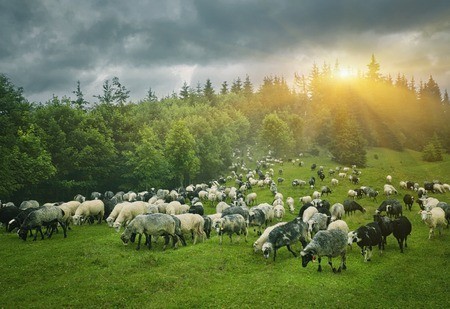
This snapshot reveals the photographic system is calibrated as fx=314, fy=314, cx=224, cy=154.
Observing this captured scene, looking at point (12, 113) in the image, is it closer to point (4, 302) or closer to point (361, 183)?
point (4, 302)

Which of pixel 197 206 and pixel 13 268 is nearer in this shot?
pixel 13 268

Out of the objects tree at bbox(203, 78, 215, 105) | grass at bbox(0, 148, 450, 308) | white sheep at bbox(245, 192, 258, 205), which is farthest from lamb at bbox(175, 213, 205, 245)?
tree at bbox(203, 78, 215, 105)

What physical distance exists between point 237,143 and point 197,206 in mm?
92652

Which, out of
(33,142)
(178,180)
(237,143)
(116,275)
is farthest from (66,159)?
(237,143)

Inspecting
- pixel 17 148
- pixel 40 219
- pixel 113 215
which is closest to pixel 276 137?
pixel 17 148

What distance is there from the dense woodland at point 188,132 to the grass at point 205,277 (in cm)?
2803

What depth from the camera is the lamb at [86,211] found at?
3275 cm

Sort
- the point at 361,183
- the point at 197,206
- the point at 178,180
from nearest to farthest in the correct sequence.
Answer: the point at 197,206 < the point at 361,183 < the point at 178,180

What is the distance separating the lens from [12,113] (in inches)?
Result: 1970

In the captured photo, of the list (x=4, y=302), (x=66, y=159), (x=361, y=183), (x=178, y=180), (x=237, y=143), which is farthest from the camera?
(x=237, y=143)

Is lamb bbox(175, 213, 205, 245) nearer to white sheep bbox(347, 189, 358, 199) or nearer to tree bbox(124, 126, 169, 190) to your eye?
white sheep bbox(347, 189, 358, 199)

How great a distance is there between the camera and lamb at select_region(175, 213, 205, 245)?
25750 millimetres

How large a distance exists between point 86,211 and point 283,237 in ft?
71.6

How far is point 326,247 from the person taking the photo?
62.6 ft
